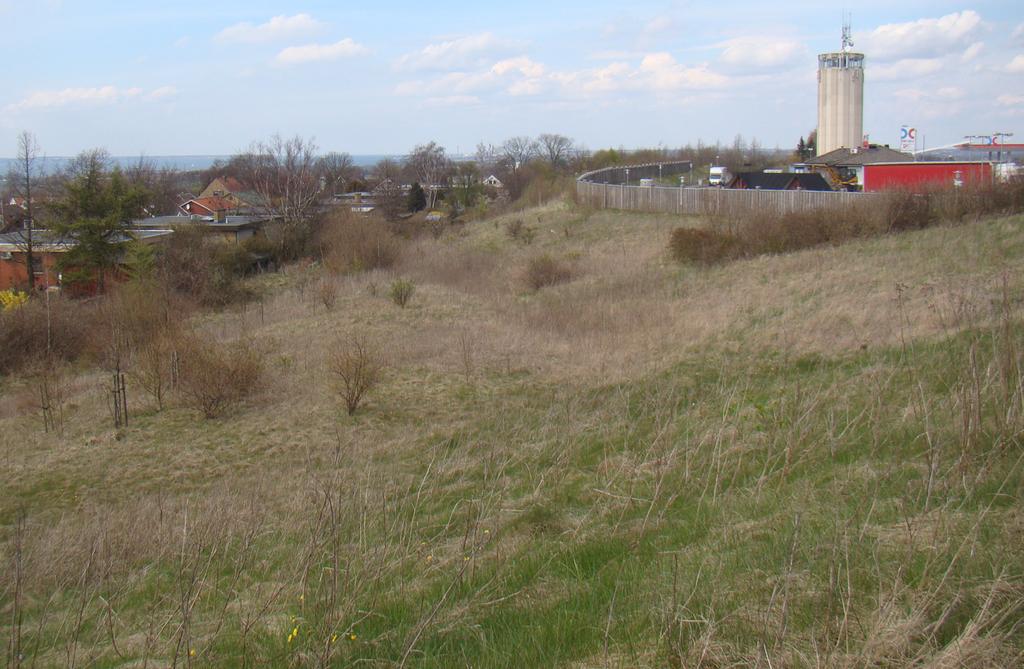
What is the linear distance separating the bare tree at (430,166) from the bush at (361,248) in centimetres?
3678

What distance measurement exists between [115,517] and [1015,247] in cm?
1813

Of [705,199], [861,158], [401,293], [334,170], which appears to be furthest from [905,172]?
[334,170]

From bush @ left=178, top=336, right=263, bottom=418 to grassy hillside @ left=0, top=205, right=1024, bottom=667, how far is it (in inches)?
12.9

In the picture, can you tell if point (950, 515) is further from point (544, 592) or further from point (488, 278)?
point (488, 278)

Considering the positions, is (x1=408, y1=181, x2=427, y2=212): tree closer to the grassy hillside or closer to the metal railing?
the metal railing

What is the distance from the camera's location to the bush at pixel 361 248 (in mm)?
31422

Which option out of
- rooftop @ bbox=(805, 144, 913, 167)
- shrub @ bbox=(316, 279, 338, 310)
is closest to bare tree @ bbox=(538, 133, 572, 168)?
rooftop @ bbox=(805, 144, 913, 167)

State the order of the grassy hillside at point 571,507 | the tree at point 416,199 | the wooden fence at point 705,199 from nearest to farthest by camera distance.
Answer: the grassy hillside at point 571,507 < the wooden fence at point 705,199 < the tree at point 416,199

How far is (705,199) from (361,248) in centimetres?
1381

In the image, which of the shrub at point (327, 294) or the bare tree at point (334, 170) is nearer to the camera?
the shrub at point (327, 294)

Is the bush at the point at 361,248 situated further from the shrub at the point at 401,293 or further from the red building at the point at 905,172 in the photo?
the red building at the point at 905,172

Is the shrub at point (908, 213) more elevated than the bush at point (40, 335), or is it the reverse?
the shrub at point (908, 213)

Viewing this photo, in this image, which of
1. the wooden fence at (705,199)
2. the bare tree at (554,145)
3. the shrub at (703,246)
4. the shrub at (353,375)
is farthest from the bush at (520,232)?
the bare tree at (554,145)

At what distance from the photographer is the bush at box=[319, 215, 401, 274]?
31.4 meters
